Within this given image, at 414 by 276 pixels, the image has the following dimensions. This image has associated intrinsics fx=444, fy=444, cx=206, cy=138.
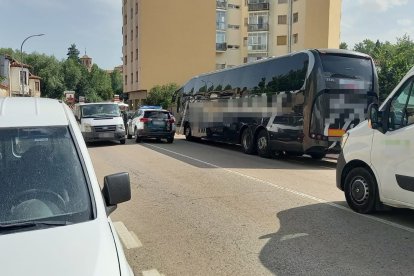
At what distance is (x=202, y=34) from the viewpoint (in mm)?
57281

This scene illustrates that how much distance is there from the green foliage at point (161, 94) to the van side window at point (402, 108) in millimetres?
44551

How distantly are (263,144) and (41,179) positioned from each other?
40.6ft

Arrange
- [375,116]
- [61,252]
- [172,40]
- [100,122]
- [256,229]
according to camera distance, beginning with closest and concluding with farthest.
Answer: [61,252]
[256,229]
[375,116]
[100,122]
[172,40]

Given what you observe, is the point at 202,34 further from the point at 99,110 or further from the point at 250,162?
the point at 250,162

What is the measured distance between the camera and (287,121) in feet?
44.5

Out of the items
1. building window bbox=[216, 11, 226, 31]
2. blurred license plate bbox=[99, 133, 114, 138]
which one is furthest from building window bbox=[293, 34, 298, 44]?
blurred license plate bbox=[99, 133, 114, 138]

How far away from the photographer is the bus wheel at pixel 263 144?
48.2 feet

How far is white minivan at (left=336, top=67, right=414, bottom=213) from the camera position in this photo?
232 inches

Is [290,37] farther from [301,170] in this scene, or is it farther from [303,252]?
[303,252]

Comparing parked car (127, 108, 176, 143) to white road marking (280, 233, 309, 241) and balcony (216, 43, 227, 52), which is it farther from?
balcony (216, 43, 227, 52)

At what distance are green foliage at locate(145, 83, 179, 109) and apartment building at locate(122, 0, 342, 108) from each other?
8.70ft

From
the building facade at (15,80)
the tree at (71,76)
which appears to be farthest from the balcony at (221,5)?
the tree at (71,76)

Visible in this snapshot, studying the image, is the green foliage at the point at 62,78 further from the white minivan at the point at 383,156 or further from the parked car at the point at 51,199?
the parked car at the point at 51,199

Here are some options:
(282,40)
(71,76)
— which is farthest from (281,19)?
(71,76)
